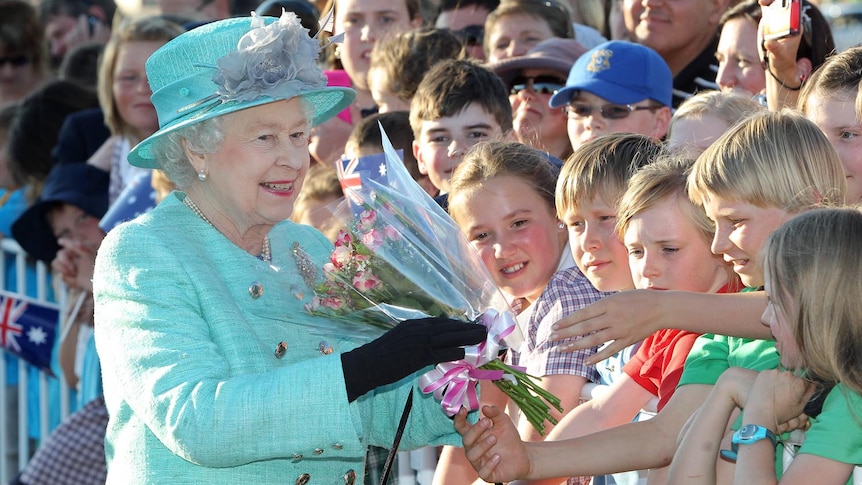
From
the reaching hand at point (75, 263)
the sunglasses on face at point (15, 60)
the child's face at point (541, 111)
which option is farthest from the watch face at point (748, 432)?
the sunglasses on face at point (15, 60)

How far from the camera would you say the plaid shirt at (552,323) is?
399 centimetres

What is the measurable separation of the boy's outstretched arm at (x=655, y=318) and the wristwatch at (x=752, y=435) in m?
0.27

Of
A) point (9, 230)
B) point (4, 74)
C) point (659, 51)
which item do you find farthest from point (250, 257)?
point (4, 74)

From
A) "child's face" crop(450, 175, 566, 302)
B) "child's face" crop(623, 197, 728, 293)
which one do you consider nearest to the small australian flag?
"child's face" crop(450, 175, 566, 302)

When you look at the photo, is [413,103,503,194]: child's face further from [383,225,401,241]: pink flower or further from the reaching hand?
the reaching hand

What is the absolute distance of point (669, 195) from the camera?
3682mm

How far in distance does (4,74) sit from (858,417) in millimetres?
7279

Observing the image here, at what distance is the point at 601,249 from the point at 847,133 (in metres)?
0.86

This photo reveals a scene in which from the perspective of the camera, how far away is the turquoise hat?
128 inches

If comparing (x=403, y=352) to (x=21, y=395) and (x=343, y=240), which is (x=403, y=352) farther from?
(x=21, y=395)

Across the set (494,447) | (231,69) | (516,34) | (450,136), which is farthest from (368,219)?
(516,34)

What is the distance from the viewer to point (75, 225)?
700cm

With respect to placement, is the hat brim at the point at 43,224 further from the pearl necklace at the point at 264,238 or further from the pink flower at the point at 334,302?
the pink flower at the point at 334,302

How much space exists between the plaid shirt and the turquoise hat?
1129 millimetres
